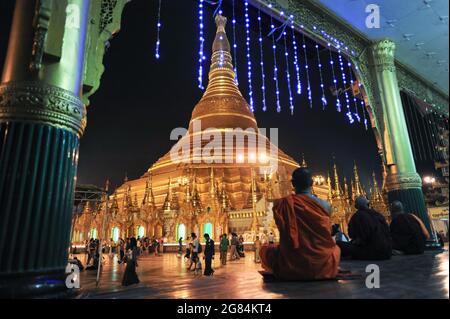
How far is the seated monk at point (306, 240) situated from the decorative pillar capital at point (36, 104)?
2.52 meters

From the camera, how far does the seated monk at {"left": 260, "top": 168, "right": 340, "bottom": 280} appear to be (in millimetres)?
3219

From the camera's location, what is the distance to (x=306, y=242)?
10.6 ft

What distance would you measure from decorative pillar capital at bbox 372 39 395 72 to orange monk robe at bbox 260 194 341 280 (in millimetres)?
8396

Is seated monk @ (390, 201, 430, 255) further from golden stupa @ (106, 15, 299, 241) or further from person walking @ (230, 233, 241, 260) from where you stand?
golden stupa @ (106, 15, 299, 241)

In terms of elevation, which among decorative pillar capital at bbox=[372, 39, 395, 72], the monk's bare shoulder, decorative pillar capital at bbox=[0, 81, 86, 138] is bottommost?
the monk's bare shoulder

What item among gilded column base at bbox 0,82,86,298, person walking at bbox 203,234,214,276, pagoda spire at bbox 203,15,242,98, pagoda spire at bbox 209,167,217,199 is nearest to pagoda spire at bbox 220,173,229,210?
pagoda spire at bbox 209,167,217,199

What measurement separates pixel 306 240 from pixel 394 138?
743 cm

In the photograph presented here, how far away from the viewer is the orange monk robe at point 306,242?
10.6 ft

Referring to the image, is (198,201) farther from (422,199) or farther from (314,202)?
(314,202)

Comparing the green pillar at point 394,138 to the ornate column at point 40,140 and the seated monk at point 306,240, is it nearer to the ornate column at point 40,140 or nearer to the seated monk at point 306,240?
the seated monk at point 306,240

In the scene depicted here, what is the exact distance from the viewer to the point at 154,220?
1772 centimetres

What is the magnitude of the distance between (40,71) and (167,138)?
19402 mm
